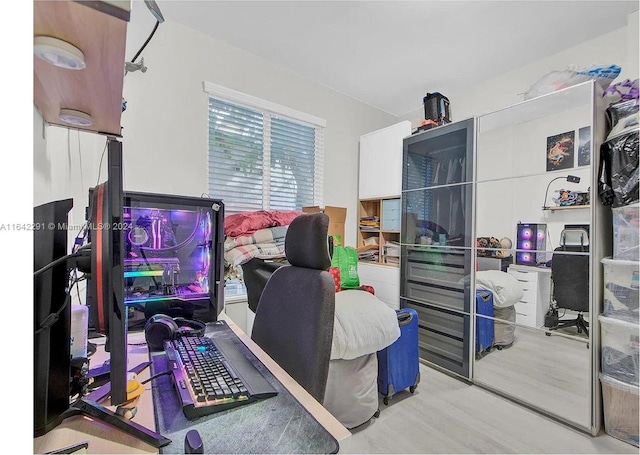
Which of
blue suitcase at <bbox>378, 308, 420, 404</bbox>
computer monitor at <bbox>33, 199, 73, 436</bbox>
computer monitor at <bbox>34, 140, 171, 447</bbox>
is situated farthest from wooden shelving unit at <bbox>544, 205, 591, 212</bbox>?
computer monitor at <bbox>33, 199, 73, 436</bbox>

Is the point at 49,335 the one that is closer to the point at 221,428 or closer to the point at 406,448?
the point at 221,428

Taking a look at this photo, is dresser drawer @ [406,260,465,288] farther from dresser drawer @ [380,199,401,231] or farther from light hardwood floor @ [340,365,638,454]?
light hardwood floor @ [340,365,638,454]

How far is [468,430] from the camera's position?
179cm

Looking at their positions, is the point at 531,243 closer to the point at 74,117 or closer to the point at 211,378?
the point at 211,378

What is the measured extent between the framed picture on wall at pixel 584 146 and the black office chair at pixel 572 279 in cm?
48

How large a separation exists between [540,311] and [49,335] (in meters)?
2.71

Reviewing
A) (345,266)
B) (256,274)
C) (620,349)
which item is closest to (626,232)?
(620,349)

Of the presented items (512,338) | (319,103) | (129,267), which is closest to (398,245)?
(512,338)

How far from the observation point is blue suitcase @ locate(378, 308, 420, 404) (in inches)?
78.9

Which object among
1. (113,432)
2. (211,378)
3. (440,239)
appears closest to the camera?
(113,432)

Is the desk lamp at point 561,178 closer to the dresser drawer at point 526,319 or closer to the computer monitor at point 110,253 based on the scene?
the dresser drawer at point 526,319

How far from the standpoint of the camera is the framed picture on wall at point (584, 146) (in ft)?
6.09

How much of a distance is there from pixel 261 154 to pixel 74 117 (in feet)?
6.62

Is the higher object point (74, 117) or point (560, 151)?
point (560, 151)
